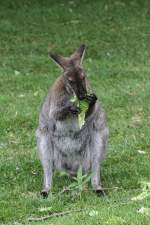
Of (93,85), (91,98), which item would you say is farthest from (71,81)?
(93,85)

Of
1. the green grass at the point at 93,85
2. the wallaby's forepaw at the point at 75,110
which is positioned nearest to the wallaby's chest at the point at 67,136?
the wallaby's forepaw at the point at 75,110

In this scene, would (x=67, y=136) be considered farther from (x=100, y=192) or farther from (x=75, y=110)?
(x=100, y=192)

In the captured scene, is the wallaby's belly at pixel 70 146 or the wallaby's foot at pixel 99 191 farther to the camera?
the wallaby's belly at pixel 70 146

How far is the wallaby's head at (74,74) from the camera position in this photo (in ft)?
23.6

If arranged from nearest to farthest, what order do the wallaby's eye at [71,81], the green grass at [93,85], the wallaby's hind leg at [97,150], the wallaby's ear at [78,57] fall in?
the green grass at [93,85], the wallaby's eye at [71,81], the wallaby's ear at [78,57], the wallaby's hind leg at [97,150]

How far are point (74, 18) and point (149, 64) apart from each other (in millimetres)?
3622

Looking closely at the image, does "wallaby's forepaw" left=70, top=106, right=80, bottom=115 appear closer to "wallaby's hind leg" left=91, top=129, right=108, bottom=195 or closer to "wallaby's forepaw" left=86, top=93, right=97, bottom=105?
"wallaby's forepaw" left=86, top=93, right=97, bottom=105

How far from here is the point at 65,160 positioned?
7832 mm

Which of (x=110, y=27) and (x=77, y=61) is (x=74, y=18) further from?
(x=77, y=61)

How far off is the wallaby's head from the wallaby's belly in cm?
45

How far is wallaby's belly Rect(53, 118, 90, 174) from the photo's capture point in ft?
25.0

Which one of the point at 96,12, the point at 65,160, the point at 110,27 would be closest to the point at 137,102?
the point at 65,160

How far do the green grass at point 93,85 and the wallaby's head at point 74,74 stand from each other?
45.6 inches

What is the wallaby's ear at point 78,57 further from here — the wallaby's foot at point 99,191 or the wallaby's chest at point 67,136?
the wallaby's foot at point 99,191
